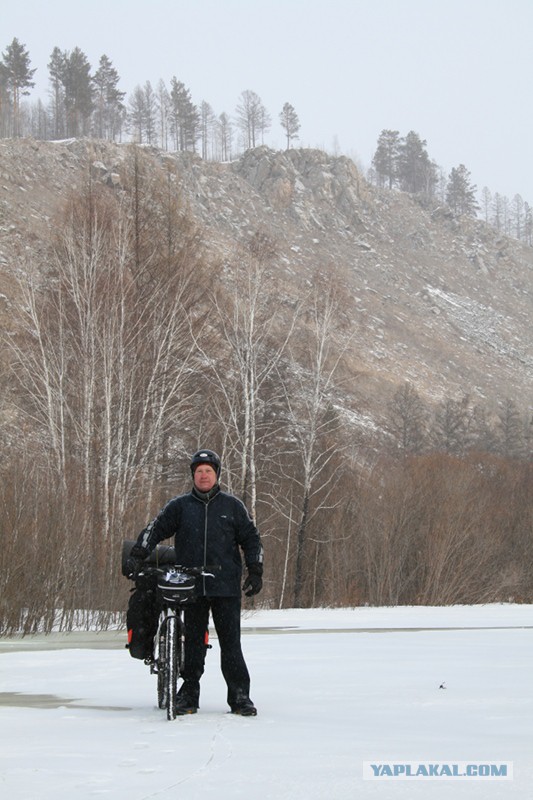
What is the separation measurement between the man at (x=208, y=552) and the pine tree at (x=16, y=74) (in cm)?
11689

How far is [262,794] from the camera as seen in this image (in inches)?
189

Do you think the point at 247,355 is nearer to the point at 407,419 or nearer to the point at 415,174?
the point at 407,419

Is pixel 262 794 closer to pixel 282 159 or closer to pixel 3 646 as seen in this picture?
pixel 3 646

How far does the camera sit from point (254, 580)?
7.53 meters

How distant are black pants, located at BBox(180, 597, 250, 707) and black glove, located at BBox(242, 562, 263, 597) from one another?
0.26 m

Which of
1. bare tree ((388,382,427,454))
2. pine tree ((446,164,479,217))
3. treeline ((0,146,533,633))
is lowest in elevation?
bare tree ((388,382,427,454))

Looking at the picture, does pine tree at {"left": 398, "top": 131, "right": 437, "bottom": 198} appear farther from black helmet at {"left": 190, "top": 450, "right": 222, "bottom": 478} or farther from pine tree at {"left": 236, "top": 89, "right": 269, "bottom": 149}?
black helmet at {"left": 190, "top": 450, "right": 222, "bottom": 478}

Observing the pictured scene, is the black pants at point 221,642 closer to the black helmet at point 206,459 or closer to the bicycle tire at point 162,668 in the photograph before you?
the bicycle tire at point 162,668

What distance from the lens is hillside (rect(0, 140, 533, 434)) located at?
8556cm

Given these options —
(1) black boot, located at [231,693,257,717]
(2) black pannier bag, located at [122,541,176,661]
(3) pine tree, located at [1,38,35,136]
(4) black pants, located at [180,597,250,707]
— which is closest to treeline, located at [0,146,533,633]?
(2) black pannier bag, located at [122,541,176,661]

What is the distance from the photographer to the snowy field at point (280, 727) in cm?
499

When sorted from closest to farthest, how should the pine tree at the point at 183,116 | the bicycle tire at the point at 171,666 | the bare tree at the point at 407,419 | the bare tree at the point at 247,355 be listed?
the bicycle tire at the point at 171,666
the bare tree at the point at 247,355
the bare tree at the point at 407,419
the pine tree at the point at 183,116

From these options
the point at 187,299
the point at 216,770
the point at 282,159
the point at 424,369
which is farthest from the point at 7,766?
the point at 282,159

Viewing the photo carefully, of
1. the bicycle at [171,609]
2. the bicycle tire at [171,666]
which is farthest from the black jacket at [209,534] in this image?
the bicycle tire at [171,666]
